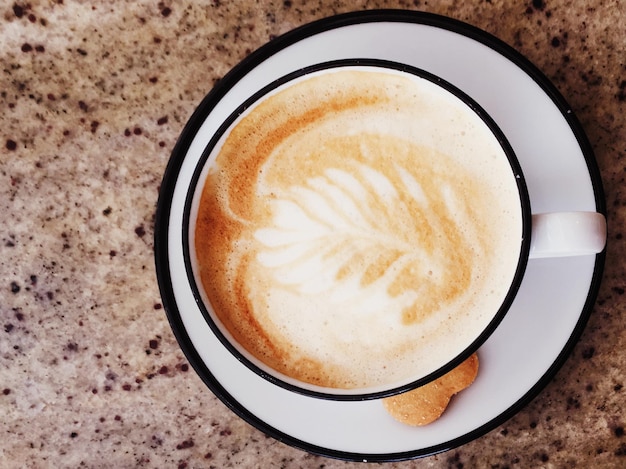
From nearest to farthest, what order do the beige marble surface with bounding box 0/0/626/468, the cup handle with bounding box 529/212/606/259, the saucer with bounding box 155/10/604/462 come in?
1. the cup handle with bounding box 529/212/606/259
2. the saucer with bounding box 155/10/604/462
3. the beige marble surface with bounding box 0/0/626/468

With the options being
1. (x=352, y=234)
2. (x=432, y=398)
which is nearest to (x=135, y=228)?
(x=352, y=234)

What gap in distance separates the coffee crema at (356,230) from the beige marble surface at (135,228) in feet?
0.80

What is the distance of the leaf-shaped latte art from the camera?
75cm

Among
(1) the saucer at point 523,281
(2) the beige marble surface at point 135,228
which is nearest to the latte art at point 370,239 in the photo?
(1) the saucer at point 523,281

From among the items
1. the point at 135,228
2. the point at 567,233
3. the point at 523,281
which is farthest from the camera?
the point at 135,228

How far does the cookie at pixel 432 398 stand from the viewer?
87 centimetres

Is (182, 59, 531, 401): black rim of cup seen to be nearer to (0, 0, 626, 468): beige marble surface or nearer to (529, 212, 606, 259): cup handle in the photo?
(529, 212, 606, 259): cup handle

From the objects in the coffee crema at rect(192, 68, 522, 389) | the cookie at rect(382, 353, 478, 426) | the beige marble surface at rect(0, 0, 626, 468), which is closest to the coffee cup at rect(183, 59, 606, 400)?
the coffee crema at rect(192, 68, 522, 389)

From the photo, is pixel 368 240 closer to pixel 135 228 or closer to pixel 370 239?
pixel 370 239

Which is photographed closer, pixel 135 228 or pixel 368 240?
pixel 368 240

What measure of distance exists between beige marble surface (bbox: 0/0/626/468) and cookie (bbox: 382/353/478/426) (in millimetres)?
170

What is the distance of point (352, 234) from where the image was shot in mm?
769

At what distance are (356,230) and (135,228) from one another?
0.39m

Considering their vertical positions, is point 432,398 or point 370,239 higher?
point 370,239
